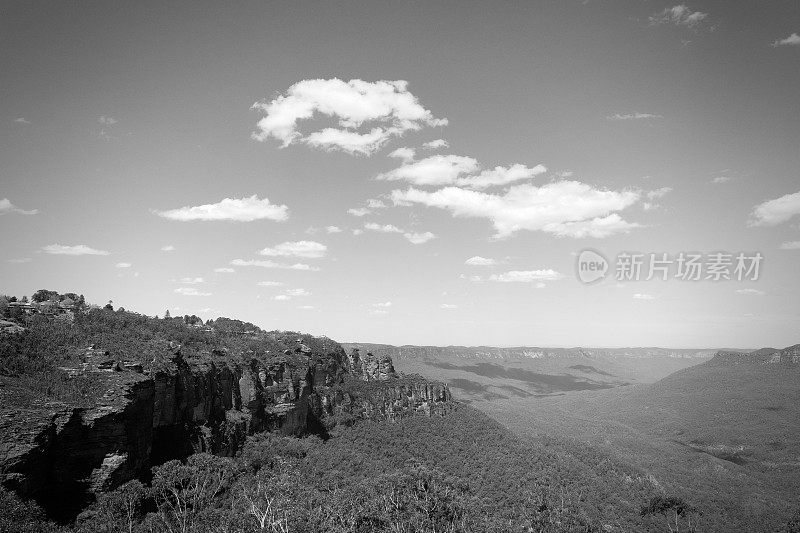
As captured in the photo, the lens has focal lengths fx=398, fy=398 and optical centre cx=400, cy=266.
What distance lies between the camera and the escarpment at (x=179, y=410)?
94.6 ft

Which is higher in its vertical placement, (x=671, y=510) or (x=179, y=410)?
(x=179, y=410)

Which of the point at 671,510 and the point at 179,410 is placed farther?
the point at 671,510

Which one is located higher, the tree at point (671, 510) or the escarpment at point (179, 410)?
the escarpment at point (179, 410)

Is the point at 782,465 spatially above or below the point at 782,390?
below

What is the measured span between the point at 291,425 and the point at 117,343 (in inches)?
1117

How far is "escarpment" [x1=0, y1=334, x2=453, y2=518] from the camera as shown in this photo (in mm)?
28828

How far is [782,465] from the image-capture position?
319 feet

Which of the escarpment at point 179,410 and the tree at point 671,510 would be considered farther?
the tree at point 671,510

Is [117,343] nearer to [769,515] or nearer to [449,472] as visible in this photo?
[449,472]

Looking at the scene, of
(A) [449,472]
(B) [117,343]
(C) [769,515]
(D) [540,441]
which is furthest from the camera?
(D) [540,441]

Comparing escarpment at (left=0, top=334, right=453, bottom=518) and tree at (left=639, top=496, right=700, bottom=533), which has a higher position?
escarpment at (left=0, top=334, right=453, bottom=518)

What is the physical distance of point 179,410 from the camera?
4809cm

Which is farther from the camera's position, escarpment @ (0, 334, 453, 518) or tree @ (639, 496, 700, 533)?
tree @ (639, 496, 700, 533)

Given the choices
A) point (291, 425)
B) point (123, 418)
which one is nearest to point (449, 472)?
point (291, 425)
